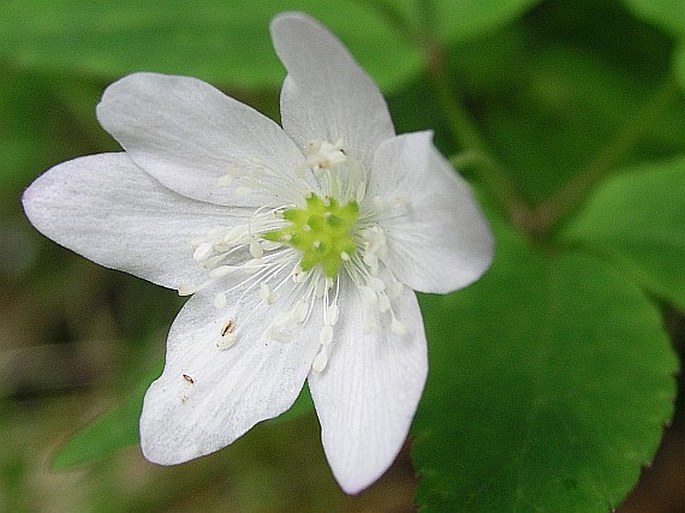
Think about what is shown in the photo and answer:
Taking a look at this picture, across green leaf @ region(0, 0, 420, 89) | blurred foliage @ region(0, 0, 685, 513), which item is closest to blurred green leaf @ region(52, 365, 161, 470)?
blurred foliage @ region(0, 0, 685, 513)

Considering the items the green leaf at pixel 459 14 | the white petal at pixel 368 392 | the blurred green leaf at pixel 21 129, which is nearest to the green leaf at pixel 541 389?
the white petal at pixel 368 392

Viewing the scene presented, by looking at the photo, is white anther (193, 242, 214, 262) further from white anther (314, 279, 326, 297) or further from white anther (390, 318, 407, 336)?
white anther (390, 318, 407, 336)

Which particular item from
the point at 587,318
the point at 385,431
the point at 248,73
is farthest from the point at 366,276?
the point at 248,73

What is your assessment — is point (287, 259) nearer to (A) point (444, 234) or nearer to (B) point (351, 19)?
(A) point (444, 234)

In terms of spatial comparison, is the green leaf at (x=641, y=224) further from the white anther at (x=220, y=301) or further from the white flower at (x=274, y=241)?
the white anther at (x=220, y=301)

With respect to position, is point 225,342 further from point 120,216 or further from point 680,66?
point 680,66

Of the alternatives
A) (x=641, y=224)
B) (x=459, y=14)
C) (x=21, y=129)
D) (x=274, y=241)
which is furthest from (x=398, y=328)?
(x=21, y=129)
